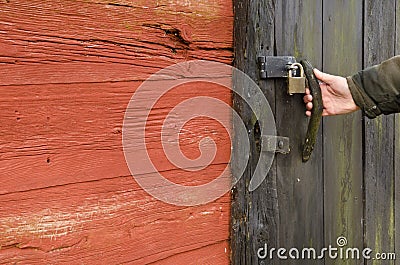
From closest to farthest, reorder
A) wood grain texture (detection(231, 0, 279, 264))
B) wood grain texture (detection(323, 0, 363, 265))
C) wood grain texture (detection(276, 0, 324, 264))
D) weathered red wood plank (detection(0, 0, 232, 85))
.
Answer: weathered red wood plank (detection(0, 0, 232, 85)) → wood grain texture (detection(231, 0, 279, 264)) → wood grain texture (detection(276, 0, 324, 264)) → wood grain texture (detection(323, 0, 363, 265))

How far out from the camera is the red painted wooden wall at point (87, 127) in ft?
4.75

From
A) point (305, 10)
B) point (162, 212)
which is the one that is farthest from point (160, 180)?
point (305, 10)

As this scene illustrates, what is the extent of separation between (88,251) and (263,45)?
78 centimetres

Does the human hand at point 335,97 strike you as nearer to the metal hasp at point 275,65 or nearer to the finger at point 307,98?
the finger at point 307,98

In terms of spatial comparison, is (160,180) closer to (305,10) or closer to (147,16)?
(147,16)

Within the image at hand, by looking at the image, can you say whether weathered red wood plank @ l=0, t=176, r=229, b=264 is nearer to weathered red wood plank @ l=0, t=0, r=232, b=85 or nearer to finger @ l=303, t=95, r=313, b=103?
weathered red wood plank @ l=0, t=0, r=232, b=85

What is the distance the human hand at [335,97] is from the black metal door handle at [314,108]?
29 mm

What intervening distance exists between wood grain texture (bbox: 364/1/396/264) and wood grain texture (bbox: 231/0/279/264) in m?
0.47

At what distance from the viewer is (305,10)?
6.84 feet

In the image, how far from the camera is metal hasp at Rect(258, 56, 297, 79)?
1.97 metres

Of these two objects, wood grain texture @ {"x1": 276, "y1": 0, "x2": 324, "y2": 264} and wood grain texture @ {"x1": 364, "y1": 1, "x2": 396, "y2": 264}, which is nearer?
wood grain texture @ {"x1": 276, "y1": 0, "x2": 324, "y2": 264}

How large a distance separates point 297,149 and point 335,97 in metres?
0.20

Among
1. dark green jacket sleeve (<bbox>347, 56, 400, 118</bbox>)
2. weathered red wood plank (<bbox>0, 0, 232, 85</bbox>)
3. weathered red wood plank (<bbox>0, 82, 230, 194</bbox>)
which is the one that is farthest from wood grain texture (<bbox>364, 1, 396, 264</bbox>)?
weathered red wood plank (<bbox>0, 82, 230, 194</bbox>)

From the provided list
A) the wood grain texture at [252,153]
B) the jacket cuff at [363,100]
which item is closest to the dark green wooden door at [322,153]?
the wood grain texture at [252,153]
